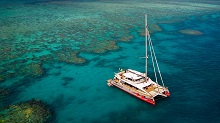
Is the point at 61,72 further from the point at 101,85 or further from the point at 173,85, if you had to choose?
the point at 173,85

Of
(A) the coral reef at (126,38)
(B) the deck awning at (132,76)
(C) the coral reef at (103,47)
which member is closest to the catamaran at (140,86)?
(B) the deck awning at (132,76)

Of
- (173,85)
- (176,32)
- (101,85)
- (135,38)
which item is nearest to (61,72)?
(101,85)

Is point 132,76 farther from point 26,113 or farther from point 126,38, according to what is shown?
point 126,38

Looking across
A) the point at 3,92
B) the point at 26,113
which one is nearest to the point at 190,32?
the point at 26,113

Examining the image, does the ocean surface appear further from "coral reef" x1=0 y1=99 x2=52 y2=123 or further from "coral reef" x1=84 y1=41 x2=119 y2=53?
"coral reef" x1=0 y1=99 x2=52 y2=123

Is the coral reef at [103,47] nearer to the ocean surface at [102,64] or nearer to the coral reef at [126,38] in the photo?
the ocean surface at [102,64]
